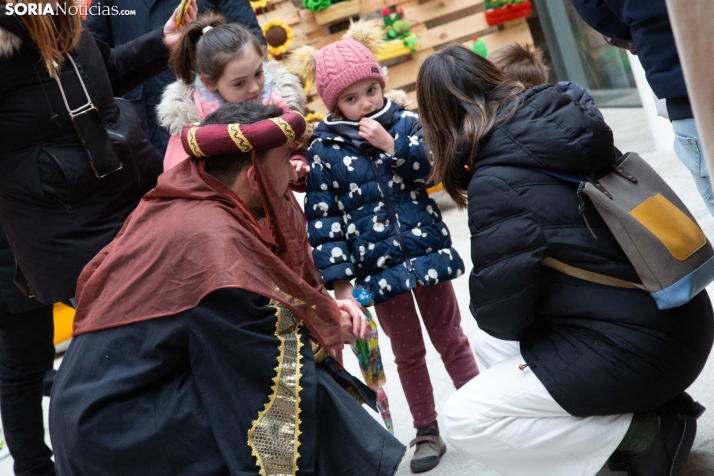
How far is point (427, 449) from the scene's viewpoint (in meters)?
2.90

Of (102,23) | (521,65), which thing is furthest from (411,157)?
(102,23)

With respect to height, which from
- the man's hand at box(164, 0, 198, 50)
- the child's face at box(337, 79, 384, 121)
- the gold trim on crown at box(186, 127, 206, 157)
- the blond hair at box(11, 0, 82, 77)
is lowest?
the child's face at box(337, 79, 384, 121)

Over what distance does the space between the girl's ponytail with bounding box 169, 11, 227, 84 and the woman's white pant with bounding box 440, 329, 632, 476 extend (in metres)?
1.69

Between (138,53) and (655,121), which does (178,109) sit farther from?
(655,121)

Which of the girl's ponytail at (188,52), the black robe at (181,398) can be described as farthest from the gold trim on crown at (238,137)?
the girl's ponytail at (188,52)

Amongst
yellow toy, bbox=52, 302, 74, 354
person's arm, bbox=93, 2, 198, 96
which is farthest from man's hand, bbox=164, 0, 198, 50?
yellow toy, bbox=52, 302, 74, 354

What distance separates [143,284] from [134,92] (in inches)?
97.5

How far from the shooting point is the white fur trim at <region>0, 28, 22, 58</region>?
8.36 ft

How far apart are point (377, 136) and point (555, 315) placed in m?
0.93

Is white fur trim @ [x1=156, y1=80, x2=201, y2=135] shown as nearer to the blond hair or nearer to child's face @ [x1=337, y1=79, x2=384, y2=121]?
the blond hair

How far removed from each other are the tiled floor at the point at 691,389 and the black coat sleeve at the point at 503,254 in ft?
1.49

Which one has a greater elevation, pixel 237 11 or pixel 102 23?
pixel 102 23

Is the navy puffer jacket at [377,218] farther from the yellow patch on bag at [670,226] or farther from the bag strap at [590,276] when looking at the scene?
the yellow patch on bag at [670,226]

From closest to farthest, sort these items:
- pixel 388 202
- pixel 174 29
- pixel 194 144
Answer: pixel 194 144 → pixel 388 202 → pixel 174 29
